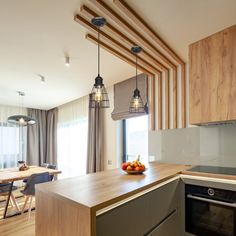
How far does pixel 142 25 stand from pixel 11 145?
496 centimetres

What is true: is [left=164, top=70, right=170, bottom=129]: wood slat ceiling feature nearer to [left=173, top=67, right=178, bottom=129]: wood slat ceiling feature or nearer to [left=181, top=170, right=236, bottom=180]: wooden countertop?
[left=173, top=67, right=178, bottom=129]: wood slat ceiling feature

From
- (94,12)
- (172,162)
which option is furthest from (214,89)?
(94,12)

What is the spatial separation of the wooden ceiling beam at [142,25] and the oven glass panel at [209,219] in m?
1.69

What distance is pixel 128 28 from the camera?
1.92 meters

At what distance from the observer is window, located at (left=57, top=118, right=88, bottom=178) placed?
4.66 metres

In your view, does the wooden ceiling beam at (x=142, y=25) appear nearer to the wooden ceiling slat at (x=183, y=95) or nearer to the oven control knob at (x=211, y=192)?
the wooden ceiling slat at (x=183, y=95)

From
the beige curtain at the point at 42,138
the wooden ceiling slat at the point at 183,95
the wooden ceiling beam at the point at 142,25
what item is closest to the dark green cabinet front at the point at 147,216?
the wooden ceiling slat at the point at 183,95

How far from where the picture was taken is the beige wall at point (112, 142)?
152 inches

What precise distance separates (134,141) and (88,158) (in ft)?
3.61

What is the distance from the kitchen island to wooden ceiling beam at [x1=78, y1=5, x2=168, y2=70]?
145 centimetres

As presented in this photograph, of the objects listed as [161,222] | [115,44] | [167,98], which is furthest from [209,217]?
[115,44]

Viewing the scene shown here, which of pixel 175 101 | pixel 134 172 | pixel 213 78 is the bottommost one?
pixel 134 172

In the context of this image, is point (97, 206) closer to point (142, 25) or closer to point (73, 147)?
point (142, 25)

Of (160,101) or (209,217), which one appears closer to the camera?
(209,217)
